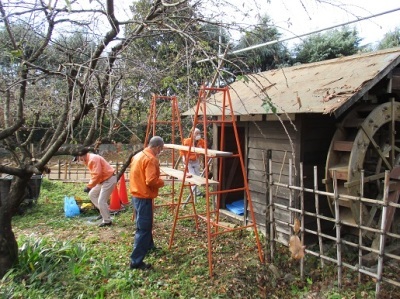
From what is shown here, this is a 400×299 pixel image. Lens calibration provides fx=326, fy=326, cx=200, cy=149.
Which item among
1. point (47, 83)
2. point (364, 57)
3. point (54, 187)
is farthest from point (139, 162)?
point (54, 187)

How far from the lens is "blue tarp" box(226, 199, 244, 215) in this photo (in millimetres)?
7520

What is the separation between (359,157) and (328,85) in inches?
48.8

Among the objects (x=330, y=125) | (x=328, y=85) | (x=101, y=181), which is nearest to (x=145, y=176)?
(x=101, y=181)

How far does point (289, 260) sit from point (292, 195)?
1.11 meters

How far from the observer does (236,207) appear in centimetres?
780

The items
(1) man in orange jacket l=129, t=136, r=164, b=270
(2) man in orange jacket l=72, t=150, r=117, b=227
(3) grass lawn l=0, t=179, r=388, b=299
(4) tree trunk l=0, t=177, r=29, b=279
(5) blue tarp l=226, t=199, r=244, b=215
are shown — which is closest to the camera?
(3) grass lawn l=0, t=179, r=388, b=299

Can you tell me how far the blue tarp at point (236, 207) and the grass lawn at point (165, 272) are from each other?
3.44ft

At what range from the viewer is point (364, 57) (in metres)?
5.93

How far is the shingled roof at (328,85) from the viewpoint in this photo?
14.9 feet

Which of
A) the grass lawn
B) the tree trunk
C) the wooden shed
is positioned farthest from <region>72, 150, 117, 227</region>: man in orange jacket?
the wooden shed

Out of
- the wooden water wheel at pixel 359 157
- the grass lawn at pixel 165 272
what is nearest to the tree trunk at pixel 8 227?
the grass lawn at pixel 165 272

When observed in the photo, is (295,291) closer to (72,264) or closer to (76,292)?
(76,292)

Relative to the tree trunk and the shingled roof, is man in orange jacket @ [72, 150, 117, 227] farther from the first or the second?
the shingled roof

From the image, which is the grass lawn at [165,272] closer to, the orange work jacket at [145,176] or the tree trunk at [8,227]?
the tree trunk at [8,227]
